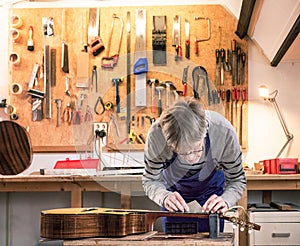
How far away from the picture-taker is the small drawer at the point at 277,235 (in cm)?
378

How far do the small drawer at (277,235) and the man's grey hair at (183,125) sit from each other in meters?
1.89

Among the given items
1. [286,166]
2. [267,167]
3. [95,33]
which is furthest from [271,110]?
[95,33]

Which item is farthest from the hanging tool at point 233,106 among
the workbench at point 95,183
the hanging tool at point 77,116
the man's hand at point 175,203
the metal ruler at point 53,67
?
the man's hand at point 175,203

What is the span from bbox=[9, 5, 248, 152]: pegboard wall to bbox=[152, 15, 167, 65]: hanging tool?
0.09 ft

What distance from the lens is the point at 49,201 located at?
15.2 feet

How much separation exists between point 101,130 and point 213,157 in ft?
7.16

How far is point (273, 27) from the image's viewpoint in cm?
370

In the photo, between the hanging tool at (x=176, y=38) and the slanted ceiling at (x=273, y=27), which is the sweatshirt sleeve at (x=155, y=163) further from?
the hanging tool at (x=176, y=38)

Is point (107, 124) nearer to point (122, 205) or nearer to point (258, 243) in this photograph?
point (122, 205)

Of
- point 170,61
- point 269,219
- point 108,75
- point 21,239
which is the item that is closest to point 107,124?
point 108,75

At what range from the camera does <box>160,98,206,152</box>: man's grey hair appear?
2061 mm

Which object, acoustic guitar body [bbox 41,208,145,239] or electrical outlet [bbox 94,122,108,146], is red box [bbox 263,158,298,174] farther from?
acoustic guitar body [bbox 41,208,145,239]

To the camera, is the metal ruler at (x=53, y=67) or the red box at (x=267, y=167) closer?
the red box at (x=267, y=167)

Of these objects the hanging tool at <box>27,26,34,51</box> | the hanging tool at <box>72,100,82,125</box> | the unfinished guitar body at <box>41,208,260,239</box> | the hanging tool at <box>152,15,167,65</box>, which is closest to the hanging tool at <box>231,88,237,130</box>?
the hanging tool at <box>152,15,167,65</box>
